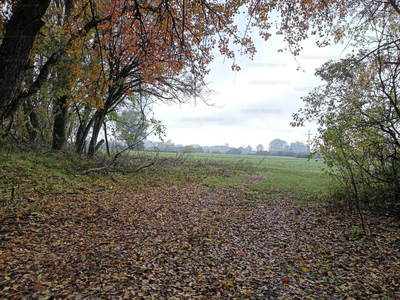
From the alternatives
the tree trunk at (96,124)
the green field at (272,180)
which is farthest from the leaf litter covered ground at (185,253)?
the tree trunk at (96,124)

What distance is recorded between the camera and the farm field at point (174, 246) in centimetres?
359

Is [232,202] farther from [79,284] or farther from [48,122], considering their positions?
[48,122]

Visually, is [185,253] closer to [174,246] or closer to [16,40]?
[174,246]

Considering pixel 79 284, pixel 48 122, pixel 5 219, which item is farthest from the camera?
pixel 48 122

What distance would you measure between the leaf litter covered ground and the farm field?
21 millimetres

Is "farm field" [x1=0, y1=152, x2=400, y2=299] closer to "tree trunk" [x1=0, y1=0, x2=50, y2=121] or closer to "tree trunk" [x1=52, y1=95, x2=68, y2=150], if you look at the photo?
"tree trunk" [x1=0, y1=0, x2=50, y2=121]

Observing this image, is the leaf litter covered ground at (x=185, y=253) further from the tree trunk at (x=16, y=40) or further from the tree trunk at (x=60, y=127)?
the tree trunk at (x=60, y=127)

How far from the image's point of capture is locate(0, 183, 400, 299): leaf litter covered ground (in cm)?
356

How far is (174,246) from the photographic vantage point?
5129 millimetres

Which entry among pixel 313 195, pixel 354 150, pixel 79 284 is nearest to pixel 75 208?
pixel 79 284

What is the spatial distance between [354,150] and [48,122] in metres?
16.1

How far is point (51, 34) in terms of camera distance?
9008 millimetres

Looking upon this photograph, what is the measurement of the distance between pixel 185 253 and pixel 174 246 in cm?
39

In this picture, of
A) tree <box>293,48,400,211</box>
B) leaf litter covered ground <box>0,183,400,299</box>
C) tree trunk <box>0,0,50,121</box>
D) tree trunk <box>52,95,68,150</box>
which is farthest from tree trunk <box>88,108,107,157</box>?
tree <box>293,48,400,211</box>
